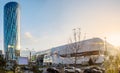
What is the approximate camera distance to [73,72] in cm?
3816

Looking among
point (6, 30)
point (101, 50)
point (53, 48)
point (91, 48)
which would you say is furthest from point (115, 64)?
point (6, 30)

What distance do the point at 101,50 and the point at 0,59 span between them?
1721 inches

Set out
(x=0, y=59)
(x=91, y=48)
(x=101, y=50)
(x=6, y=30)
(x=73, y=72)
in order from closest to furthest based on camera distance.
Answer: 1. (x=0, y=59)
2. (x=73, y=72)
3. (x=101, y=50)
4. (x=91, y=48)
5. (x=6, y=30)

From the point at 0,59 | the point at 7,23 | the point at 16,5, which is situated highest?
the point at 16,5

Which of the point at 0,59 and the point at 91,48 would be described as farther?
the point at 91,48

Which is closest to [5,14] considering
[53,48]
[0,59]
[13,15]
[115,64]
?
[13,15]

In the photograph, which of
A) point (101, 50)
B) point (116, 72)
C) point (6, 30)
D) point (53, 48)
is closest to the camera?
point (116, 72)

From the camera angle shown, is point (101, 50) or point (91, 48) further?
point (91, 48)

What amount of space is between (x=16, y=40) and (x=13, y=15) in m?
16.6

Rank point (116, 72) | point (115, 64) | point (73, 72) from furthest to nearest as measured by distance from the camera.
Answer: point (73, 72)
point (115, 64)
point (116, 72)

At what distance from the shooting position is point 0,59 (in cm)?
3550

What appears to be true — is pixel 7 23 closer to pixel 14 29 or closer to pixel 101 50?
pixel 14 29

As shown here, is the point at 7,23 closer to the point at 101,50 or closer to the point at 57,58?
the point at 57,58

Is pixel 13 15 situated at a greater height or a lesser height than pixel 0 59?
→ greater
